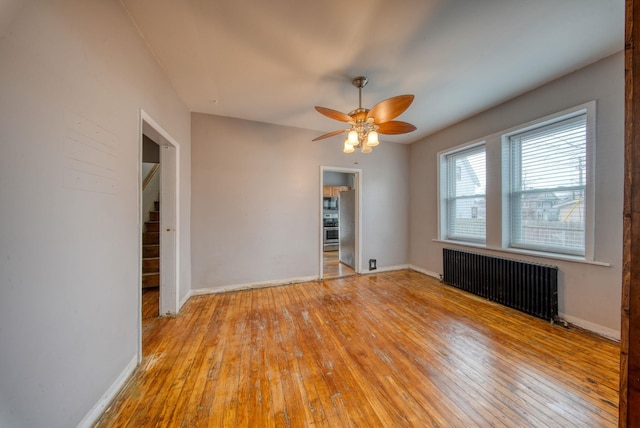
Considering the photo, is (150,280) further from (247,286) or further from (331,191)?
(331,191)

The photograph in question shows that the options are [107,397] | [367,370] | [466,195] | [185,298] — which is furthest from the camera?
[466,195]

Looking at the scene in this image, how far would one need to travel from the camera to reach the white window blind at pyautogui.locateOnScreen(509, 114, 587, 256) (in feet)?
7.70

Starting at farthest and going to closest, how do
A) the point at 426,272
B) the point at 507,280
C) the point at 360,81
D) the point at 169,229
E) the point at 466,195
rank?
the point at 426,272, the point at 466,195, the point at 507,280, the point at 169,229, the point at 360,81

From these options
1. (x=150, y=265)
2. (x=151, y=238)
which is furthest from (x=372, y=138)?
(x=151, y=238)

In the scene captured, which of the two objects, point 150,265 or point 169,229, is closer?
point 169,229

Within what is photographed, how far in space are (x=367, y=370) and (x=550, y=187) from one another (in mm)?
2937

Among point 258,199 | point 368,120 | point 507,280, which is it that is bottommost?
point 507,280

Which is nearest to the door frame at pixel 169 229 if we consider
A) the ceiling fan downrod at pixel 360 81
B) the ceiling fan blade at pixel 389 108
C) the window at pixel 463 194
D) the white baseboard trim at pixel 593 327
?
the ceiling fan downrod at pixel 360 81

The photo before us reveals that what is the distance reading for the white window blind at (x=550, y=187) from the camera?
235 cm

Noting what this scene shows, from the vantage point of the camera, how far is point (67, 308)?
112cm

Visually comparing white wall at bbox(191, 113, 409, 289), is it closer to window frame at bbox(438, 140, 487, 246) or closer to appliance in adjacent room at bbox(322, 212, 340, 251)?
window frame at bbox(438, 140, 487, 246)

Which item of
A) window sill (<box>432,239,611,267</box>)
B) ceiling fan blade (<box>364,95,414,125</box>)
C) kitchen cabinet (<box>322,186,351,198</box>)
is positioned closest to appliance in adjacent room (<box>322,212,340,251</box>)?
kitchen cabinet (<box>322,186,351,198</box>)

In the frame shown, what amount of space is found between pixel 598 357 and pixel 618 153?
1832 mm

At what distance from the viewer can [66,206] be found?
1.12 m
